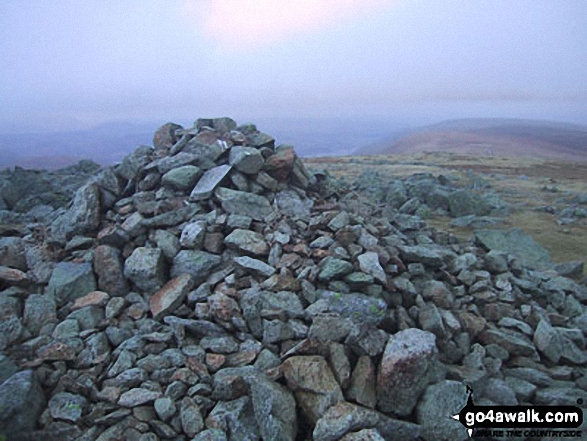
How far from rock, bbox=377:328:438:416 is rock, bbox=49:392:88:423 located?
4971 mm

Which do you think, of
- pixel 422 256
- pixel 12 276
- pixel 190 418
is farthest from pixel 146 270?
pixel 422 256

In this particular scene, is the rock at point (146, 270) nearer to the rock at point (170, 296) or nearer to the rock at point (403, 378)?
the rock at point (170, 296)

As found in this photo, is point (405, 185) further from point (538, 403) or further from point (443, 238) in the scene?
point (538, 403)

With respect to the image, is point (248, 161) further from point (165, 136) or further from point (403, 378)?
point (403, 378)

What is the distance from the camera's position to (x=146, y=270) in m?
8.91

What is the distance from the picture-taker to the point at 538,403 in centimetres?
725

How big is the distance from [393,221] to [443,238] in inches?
76.9

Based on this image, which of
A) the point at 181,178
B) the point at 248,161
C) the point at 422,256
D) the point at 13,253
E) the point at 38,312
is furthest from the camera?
the point at 248,161

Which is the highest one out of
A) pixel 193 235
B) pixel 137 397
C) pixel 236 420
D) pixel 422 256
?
pixel 193 235

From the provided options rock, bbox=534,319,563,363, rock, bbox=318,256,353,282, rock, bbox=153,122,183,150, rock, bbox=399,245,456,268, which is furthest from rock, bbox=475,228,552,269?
rock, bbox=153,122,183,150

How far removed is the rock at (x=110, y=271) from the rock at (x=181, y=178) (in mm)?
2747

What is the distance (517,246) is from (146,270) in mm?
13371

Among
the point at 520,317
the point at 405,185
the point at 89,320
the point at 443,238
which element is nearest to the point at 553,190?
the point at 405,185

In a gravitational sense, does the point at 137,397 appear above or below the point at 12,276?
below
